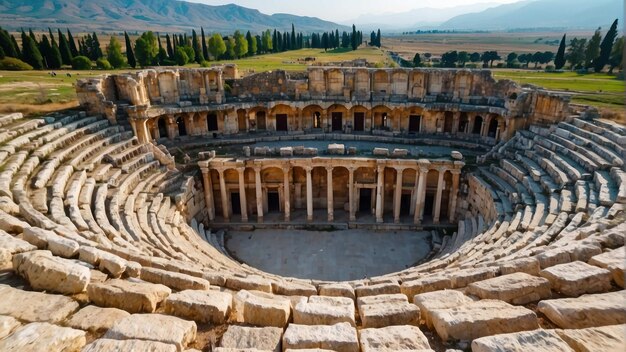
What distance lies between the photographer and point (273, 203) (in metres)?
25.5

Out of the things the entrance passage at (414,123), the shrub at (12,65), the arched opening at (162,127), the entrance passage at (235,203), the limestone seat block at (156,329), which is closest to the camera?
the limestone seat block at (156,329)

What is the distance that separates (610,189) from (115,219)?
18633 mm

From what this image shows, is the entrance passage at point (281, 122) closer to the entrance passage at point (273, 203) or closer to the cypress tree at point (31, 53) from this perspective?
the entrance passage at point (273, 203)

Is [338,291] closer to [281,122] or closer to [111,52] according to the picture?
[281,122]

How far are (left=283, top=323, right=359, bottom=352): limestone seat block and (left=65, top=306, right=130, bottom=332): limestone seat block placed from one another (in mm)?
2721

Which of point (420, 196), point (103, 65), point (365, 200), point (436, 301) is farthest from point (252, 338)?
point (103, 65)

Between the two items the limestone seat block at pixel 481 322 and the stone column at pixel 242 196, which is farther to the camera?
the stone column at pixel 242 196

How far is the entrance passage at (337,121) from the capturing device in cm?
2952

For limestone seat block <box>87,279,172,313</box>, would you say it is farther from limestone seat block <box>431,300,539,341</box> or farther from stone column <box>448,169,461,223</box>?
stone column <box>448,169,461,223</box>

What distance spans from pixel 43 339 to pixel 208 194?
1837 centimetres

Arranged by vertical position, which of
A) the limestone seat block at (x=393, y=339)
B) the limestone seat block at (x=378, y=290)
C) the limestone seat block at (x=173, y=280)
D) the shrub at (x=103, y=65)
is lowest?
the limestone seat block at (x=378, y=290)

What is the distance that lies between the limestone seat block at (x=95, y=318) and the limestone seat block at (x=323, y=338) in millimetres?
2721

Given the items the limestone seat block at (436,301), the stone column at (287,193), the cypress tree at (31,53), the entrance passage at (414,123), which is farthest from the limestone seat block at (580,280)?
the cypress tree at (31,53)

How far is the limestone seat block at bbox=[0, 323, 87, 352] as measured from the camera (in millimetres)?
5016
